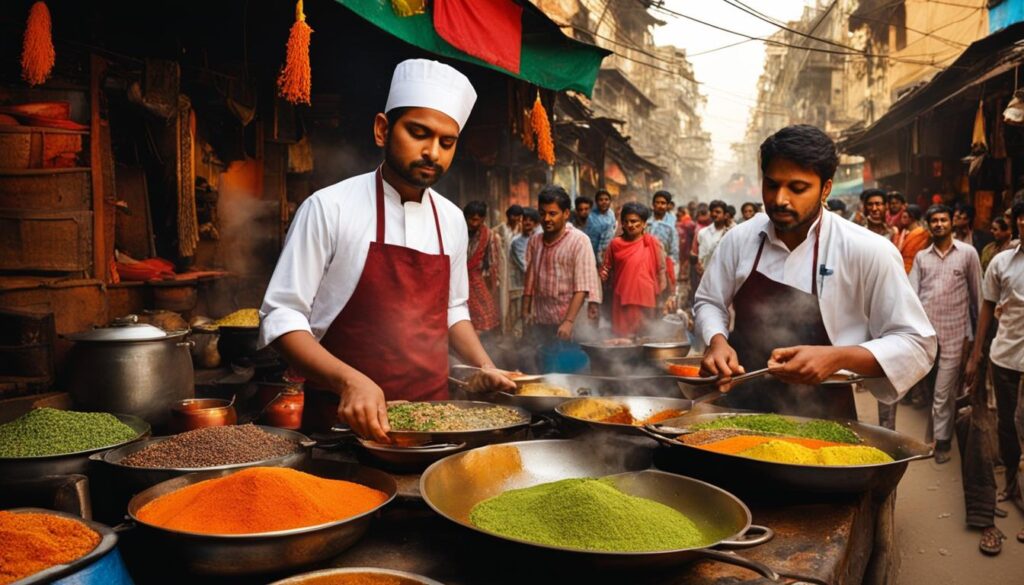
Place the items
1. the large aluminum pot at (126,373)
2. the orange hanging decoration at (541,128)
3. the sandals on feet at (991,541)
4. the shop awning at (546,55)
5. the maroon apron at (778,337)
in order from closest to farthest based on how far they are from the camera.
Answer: the maroon apron at (778,337) < the large aluminum pot at (126,373) < the sandals on feet at (991,541) < the shop awning at (546,55) < the orange hanging decoration at (541,128)

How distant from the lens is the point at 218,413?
8.76ft

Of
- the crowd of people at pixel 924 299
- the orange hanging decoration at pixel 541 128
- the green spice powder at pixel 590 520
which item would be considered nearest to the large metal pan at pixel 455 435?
the green spice powder at pixel 590 520

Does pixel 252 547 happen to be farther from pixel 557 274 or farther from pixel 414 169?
pixel 557 274

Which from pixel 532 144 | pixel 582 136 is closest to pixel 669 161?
pixel 582 136

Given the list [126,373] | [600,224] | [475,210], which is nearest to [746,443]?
[126,373]

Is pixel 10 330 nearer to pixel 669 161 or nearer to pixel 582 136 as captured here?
pixel 582 136

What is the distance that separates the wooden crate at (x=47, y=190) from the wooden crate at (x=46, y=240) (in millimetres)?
63

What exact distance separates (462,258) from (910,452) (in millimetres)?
1661

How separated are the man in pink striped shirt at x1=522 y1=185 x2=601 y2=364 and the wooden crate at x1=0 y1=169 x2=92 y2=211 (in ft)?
11.2

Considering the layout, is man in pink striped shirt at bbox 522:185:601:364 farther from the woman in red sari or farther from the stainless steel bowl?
the stainless steel bowl

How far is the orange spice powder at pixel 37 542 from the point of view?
1027mm

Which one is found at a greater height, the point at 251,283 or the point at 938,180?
the point at 938,180

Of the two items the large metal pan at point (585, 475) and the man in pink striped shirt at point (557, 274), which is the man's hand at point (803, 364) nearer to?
the large metal pan at point (585, 475)

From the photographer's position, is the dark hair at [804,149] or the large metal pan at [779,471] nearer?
the large metal pan at [779,471]
